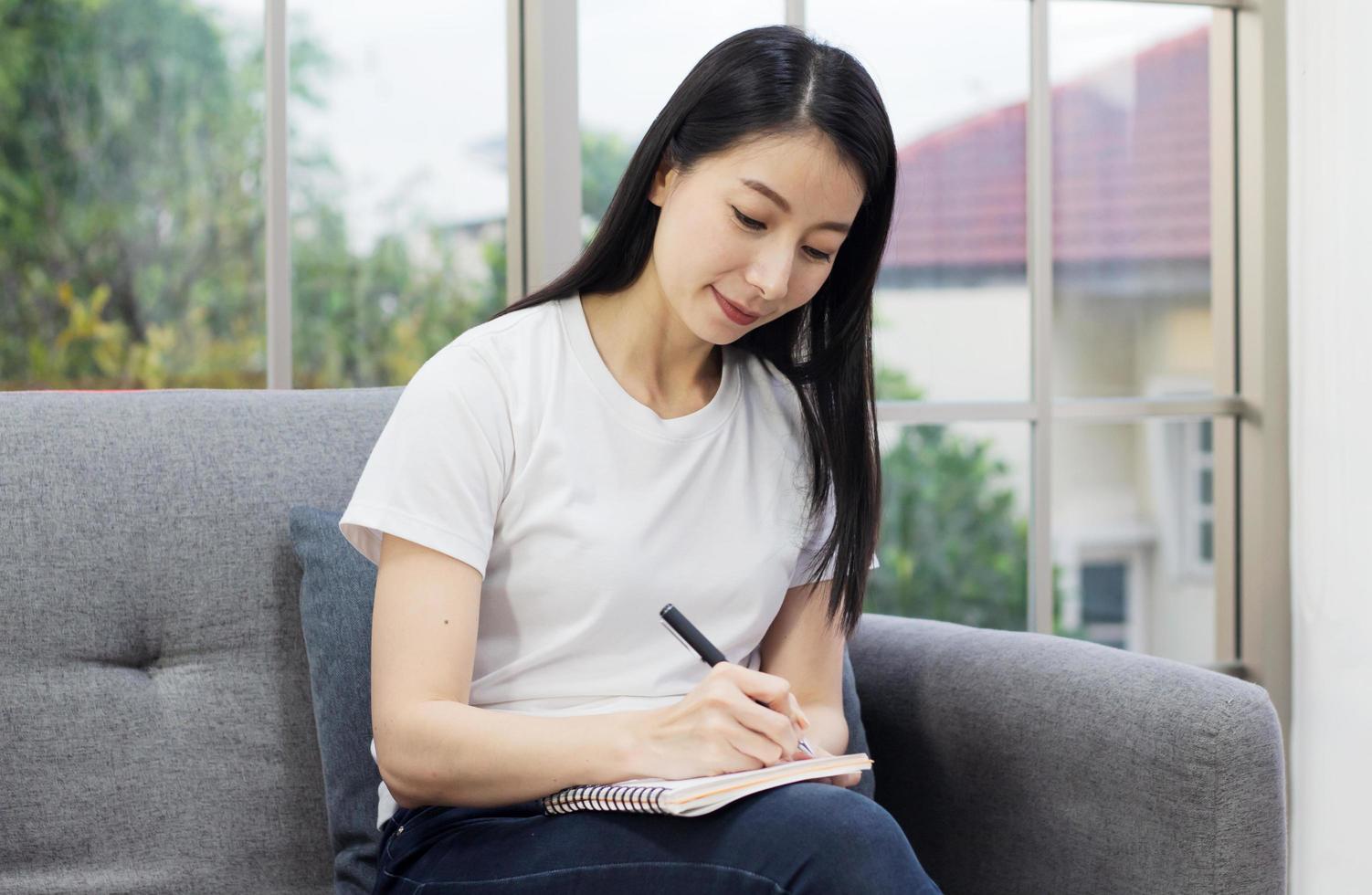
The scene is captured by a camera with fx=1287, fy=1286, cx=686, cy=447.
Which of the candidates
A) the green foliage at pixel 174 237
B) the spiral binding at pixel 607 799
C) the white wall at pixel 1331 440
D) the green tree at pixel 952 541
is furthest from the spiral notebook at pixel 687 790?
the green tree at pixel 952 541

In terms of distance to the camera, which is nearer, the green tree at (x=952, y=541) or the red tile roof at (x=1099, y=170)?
the red tile roof at (x=1099, y=170)

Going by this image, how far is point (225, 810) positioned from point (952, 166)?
218 centimetres

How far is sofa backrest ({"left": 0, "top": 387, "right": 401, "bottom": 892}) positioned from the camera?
1234mm

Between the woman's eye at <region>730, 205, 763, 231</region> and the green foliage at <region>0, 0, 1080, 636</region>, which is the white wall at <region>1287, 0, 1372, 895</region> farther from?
the woman's eye at <region>730, 205, 763, 231</region>

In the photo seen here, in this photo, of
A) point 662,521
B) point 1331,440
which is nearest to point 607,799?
point 662,521

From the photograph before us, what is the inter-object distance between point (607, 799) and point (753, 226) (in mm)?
526

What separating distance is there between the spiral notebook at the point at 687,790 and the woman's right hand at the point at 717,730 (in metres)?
0.01

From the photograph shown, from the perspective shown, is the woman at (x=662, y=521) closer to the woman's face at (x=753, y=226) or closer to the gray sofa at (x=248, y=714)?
the woman's face at (x=753, y=226)

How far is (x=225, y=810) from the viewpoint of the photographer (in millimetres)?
1284

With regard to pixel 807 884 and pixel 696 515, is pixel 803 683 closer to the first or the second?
pixel 696 515

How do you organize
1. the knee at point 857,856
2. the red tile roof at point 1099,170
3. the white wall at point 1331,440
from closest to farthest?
the knee at point 857,856
the white wall at point 1331,440
the red tile roof at point 1099,170

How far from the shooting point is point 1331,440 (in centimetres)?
203

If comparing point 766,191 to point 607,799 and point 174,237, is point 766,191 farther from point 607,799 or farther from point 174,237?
point 174,237

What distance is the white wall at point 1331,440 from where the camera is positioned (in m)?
1.98
